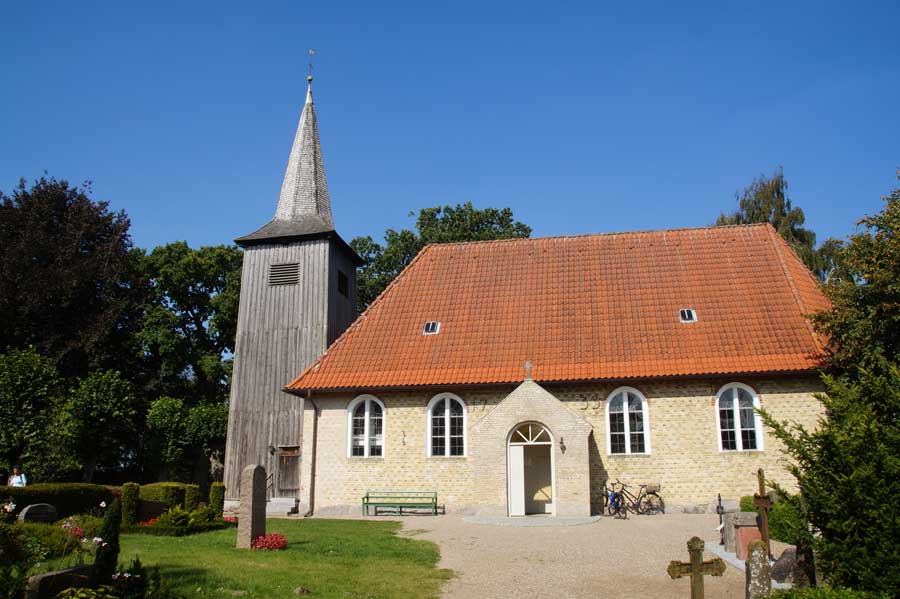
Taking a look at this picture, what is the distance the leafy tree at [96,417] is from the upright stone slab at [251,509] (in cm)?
1444

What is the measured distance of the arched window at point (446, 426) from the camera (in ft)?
72.2

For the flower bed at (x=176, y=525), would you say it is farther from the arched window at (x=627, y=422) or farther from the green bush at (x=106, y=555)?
the arched window at (x=627, y=422)

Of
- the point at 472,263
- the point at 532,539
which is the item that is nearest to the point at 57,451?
the point at 472,263

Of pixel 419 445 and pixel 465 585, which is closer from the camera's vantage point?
pixel 465 585

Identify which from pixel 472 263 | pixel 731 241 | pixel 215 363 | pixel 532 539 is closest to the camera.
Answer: pixel 532 539

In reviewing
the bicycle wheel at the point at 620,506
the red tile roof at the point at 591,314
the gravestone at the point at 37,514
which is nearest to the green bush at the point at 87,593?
the gravestone at the point at 37,514

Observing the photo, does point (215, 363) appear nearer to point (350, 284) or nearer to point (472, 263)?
point (350, 284)

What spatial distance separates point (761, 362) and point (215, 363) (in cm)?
2796

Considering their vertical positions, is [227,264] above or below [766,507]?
above

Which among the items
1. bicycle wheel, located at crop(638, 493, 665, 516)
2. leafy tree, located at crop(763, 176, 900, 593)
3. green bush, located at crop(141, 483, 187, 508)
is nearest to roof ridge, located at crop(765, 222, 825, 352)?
bicycle wheel, located at crop(638, 493, 665, 516)

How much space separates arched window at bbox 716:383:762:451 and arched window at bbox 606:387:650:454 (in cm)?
213

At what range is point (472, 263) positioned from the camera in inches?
1039

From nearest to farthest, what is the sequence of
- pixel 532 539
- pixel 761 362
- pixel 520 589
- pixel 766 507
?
pixel 520 589, pixel 766 507, pixel 532 539, pixel 761 362

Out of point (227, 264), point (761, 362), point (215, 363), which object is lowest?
point (761, 362)
